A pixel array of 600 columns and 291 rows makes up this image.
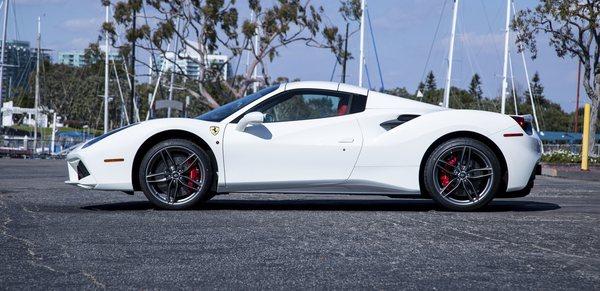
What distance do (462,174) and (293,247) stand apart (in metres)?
3.02

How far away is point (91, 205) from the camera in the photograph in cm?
849

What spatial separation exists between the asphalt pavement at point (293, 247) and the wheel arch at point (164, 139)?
31cm

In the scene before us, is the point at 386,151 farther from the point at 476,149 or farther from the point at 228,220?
the point at 228,220

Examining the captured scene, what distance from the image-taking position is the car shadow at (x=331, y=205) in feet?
27.5

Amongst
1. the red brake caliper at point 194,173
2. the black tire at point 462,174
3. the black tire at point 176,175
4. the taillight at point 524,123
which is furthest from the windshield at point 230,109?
the taillight at point 524,123

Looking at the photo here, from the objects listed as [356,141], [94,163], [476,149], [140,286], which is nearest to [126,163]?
[94,163]

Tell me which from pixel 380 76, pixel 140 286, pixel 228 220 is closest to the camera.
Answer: pixel 140 286

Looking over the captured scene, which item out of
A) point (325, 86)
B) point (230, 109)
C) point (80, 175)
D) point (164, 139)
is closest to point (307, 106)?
point (325, 86)

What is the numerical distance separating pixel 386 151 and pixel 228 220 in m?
1.74

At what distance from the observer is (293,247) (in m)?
5.60

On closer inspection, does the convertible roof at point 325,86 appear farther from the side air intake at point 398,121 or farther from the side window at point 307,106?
the side air intake at point 398,121

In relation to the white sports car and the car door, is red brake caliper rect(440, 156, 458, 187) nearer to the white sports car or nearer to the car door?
the white sports car

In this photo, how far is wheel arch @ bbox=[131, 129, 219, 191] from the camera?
816 centimetres

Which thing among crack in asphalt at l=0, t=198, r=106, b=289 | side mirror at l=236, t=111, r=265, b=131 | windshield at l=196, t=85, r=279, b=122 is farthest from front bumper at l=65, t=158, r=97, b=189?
side mirror at l=236, t=111, r=265, b=131
